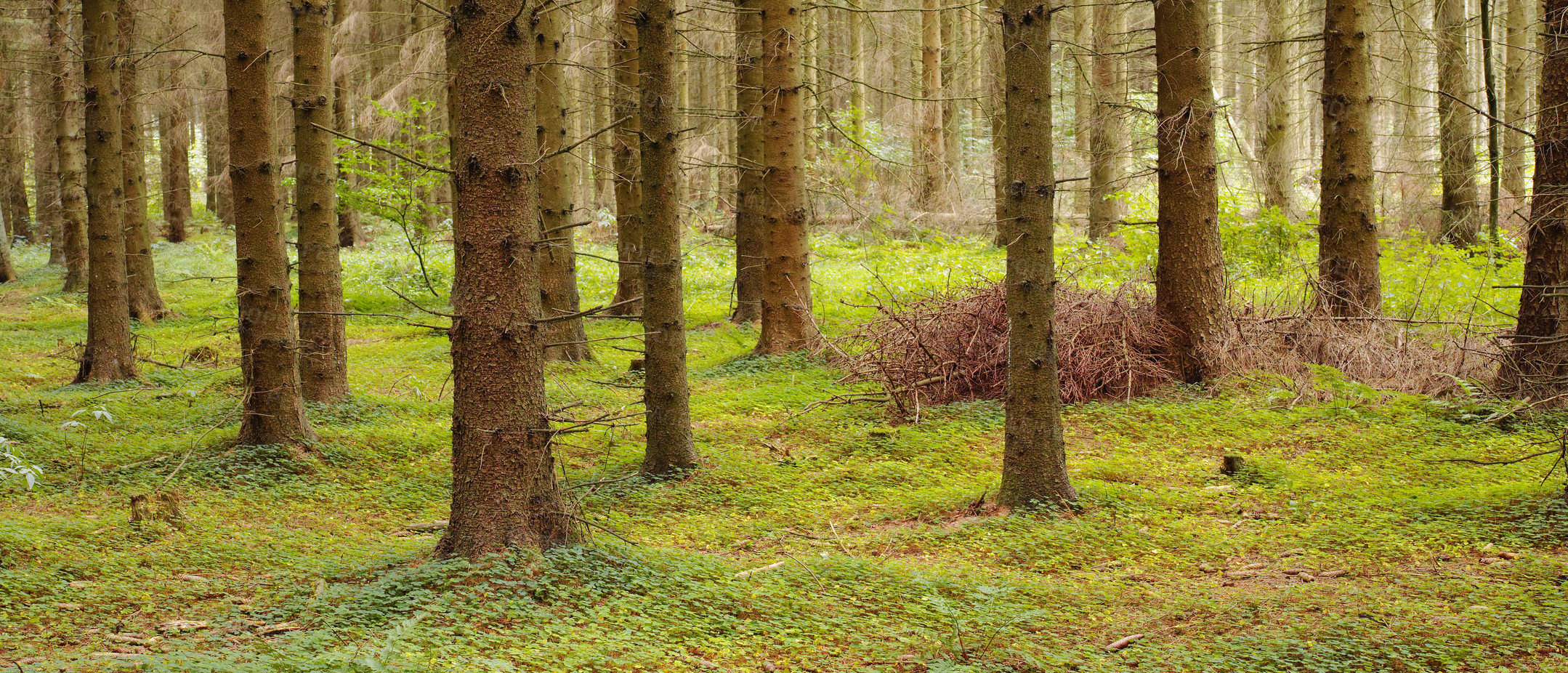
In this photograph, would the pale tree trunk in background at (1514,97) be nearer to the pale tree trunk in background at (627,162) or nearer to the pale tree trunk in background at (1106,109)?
the pale tree trunk in background at (1106,109)

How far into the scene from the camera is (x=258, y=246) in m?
7.58

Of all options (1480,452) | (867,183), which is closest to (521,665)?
(1480,452)

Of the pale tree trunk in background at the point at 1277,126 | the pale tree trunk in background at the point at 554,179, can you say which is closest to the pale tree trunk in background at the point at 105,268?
the pale tree trunk in background at the point at 554,179

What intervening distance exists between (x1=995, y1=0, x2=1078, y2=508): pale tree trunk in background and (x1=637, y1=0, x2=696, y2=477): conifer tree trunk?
2227mm

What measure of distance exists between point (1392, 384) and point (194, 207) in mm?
43980

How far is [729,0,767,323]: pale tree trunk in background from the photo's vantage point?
1289 cm

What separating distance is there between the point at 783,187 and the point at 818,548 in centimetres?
593

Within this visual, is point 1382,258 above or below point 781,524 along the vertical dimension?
above

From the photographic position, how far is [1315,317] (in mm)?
10016

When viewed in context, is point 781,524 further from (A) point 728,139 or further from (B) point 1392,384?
(A) point 728,139

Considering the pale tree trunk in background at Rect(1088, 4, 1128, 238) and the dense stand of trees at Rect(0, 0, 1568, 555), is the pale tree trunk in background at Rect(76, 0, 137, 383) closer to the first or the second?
the dense stand of trees at Rect(0, 0, 1568, 555)

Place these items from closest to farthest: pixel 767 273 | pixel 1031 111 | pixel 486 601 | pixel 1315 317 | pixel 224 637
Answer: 1. pixel 224 637
2. pixel 486 601
3. pixel 1031 111
4. pixel 1315 317
5. pixel 767 273

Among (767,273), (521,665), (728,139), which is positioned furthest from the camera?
(728,139)

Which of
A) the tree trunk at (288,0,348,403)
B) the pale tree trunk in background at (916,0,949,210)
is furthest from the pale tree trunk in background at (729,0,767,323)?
the pale tree trunk in background at (916,0,949,210)
